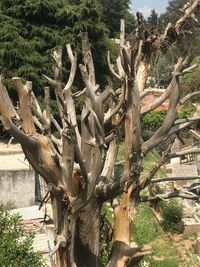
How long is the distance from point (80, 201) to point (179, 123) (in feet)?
6.14

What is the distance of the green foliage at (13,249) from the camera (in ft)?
21.1

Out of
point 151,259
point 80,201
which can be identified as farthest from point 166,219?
point 80,201

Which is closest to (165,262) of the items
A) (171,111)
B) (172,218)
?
(172,218)

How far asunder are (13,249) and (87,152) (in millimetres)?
2047

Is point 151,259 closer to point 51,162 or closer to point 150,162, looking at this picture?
point 51,162

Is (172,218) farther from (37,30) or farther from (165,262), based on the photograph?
(37,30)

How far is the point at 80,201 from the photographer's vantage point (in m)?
5.05

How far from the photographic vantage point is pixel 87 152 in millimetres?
5336

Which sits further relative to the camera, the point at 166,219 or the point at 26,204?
the point at 166,219

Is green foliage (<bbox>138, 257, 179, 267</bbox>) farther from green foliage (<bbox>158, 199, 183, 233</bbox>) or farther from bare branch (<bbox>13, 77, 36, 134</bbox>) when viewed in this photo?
bare branch (<bbox>13, 77, 36, 134</bbox>)

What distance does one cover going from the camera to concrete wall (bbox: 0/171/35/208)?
519 inches

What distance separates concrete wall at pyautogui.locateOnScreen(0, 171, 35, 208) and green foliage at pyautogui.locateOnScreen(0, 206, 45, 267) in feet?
20.8

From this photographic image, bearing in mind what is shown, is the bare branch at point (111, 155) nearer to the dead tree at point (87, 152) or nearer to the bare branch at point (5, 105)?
the dead tree at point (87, 152)

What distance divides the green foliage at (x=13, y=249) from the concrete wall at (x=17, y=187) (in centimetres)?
635
